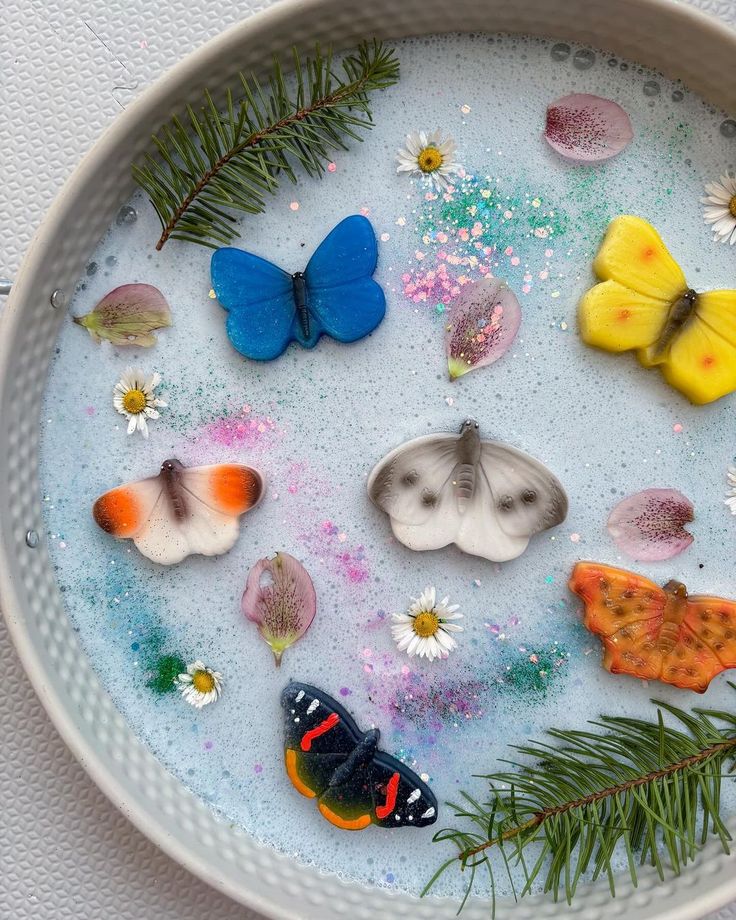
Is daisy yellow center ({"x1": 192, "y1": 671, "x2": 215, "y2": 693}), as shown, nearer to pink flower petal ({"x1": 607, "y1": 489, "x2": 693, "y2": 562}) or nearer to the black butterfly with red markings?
the black butterfly with red markings

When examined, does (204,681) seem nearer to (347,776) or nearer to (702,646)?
(347,776)

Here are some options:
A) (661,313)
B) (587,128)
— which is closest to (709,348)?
(661,313)

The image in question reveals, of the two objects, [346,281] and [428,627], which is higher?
[346,281]

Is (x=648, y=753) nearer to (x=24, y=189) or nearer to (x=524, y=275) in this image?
(x=524, y=275)

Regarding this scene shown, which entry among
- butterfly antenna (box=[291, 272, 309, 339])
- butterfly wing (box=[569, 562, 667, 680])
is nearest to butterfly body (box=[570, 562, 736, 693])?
butterfly wing (box=[569, 562, 667, 680])

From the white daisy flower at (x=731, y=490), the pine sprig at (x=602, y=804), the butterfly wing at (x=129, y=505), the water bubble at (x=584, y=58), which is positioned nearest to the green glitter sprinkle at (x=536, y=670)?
the pine sprig at (x=602, y=804)

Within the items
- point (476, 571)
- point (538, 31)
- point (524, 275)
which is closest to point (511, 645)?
point (476, 571)

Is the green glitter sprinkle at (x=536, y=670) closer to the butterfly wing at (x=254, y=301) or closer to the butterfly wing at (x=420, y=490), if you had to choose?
the butterfly wing at (x=420, y=490)
